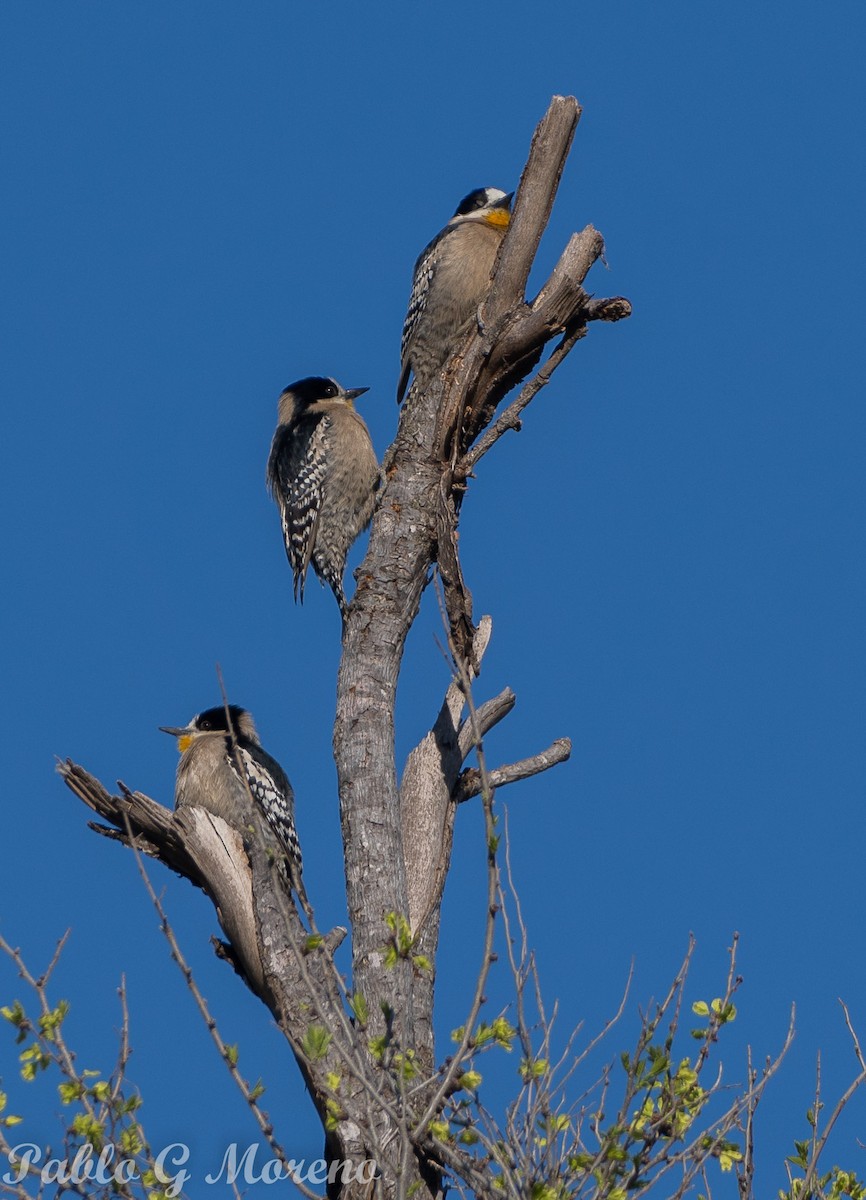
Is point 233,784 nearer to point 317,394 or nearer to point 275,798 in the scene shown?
point 275,798

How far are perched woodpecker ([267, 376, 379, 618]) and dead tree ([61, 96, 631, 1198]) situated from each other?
1.78 metres

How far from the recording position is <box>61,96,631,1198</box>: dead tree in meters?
6.70

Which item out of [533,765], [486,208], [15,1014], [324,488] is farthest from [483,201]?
[15,1014]

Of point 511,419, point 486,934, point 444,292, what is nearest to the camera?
point 486,934

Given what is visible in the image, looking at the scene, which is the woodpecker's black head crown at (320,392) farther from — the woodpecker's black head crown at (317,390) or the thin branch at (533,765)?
the thin branch at (533,765)

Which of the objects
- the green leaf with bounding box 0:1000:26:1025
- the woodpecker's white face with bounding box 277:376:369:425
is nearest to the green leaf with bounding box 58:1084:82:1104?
the green leaf with bounding box 0:1000:26:1025

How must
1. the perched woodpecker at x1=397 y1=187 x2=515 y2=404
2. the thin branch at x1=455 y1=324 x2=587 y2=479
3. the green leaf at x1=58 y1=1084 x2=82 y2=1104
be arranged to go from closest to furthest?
1. the green leaf at x1=58 y1=1084 x2=82 y2=1104
2. the thin branch at x1=455 y1=324 x2=587 y2=479
3. the perched woodpecker at x1=397 y1=187 x2=515 y2=404

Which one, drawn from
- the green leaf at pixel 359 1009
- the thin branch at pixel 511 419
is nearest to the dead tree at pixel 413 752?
the thin branch at pixel 511 419

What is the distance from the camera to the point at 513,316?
26.9ft

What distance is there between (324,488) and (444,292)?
1.66m

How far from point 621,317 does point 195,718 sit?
165 inches

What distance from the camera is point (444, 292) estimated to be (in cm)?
956

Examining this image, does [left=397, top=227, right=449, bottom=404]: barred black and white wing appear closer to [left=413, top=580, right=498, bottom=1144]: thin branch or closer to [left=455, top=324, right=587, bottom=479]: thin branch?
[left=455, top=324, right=587, bottom=479]: thin branch

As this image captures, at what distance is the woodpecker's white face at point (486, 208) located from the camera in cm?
1055
